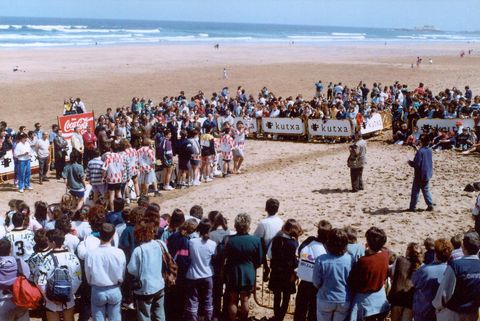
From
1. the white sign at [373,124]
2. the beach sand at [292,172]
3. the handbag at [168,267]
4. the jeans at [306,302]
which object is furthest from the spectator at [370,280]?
the white sign at [373,124]

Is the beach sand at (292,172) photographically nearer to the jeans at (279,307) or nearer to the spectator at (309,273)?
the jeans at (279,307)

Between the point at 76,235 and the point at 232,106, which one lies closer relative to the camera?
the point at 76,235

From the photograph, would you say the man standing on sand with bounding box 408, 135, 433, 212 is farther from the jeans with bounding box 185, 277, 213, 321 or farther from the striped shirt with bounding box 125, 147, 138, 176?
the jeans with bounding box 185, 277, 213, 321

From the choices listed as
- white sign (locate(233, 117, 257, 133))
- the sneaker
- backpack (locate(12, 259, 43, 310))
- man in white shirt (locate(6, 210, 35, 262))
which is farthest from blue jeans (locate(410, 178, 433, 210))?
white sign (locate(233, 117, 257, 133))

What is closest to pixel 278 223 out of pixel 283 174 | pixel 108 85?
pixel 283 174

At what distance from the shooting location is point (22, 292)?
679cm

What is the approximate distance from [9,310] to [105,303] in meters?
1.15

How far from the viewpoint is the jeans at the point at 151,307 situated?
7.15m

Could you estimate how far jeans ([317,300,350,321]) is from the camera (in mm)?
6621

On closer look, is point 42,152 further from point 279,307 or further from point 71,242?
point 279,307

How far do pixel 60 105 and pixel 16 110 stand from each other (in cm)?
269

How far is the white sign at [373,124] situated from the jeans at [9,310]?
684 inches

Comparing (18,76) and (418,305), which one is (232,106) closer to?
(418,305)

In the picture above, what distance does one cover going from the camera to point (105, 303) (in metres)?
6.95
